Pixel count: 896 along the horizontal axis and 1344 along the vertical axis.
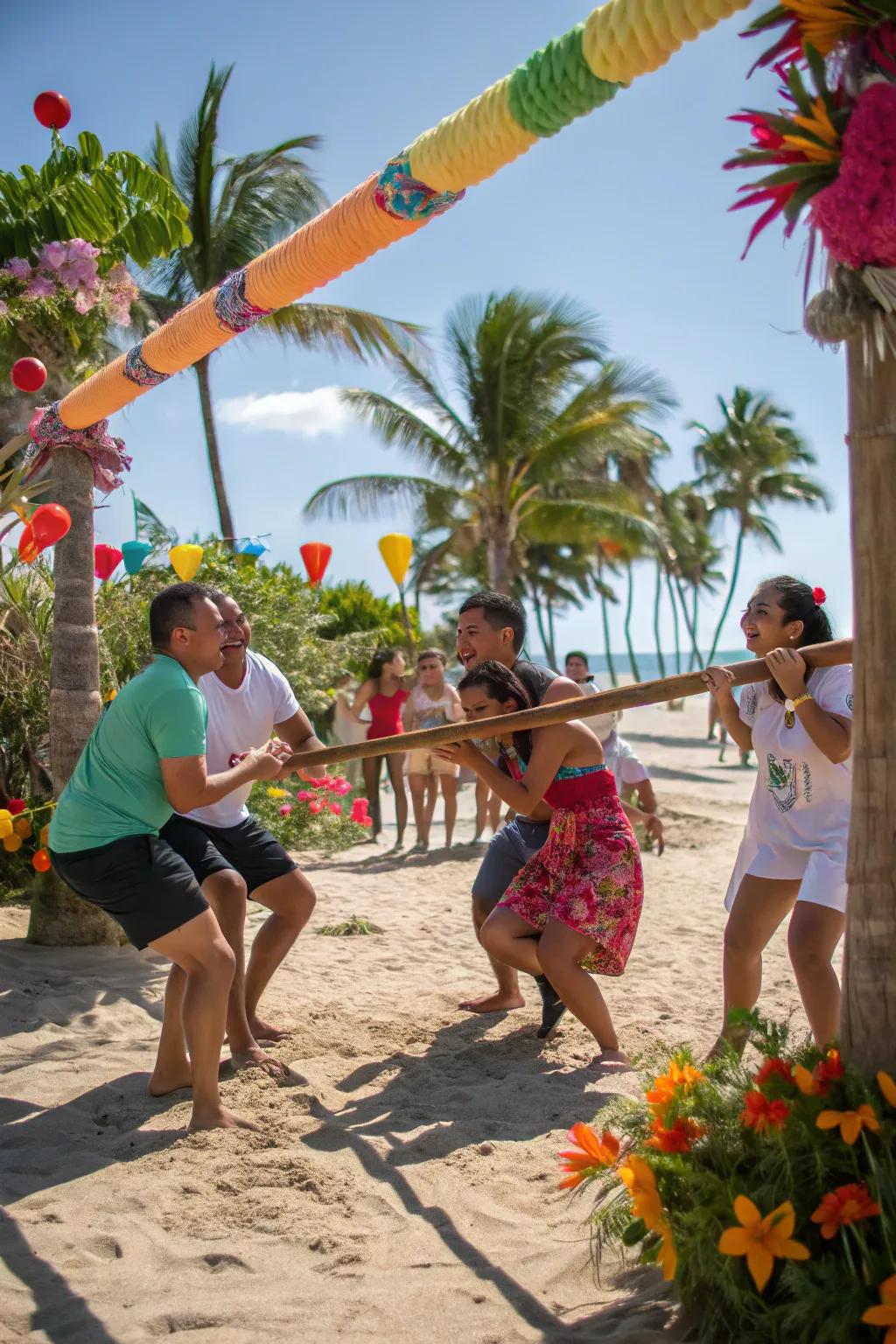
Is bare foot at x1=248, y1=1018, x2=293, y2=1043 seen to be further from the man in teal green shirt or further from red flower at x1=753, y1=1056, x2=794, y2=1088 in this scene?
red flower at x1=753, y1=1056, x2=794, y2=1088

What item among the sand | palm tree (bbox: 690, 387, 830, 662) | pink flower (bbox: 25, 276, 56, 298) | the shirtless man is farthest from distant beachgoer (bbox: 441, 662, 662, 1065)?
palm tree (bbox: 690, 387, 830, 662)

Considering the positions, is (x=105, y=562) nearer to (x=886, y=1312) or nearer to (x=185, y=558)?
(x=185, y=558)

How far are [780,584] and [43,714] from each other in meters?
5.57

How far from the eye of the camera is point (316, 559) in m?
13.8

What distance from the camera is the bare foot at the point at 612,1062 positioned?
12.9 ft

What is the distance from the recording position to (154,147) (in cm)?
1686

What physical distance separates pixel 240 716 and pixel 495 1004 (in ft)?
5.86

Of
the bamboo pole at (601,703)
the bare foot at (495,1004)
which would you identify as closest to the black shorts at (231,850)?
the bamboo pole at (601,703)

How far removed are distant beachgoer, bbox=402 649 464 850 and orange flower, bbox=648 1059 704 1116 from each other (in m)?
7.21

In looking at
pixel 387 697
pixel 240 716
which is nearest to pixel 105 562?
pixel 387 697

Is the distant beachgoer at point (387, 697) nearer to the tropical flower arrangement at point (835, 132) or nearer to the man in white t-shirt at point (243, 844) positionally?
the man in white t-shirt at point (243, 844)

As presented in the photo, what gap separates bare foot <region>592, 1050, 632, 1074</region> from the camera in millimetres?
3943

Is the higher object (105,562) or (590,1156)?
(105,562)

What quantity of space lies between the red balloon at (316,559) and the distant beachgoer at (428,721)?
400 centimetres
